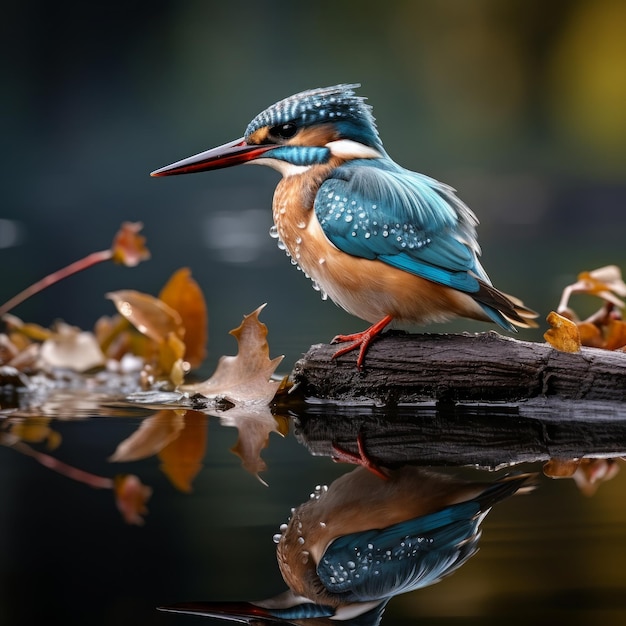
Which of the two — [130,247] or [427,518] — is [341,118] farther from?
[427,518]

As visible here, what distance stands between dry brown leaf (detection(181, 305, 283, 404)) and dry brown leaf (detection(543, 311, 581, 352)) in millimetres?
565

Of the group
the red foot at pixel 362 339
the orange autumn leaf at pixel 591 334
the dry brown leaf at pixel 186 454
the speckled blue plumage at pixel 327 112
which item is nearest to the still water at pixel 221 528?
the dry brown leaf at pixel 186 454

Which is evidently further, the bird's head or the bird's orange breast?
the bird's head

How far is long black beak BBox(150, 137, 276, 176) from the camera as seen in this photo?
7.09 feet

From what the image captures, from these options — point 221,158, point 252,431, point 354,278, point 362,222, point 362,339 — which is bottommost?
point 252,431

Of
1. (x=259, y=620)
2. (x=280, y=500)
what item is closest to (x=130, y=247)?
(x=280, y=500)

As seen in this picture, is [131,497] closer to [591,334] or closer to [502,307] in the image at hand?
[502,307]

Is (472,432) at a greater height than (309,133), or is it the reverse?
(309,133)

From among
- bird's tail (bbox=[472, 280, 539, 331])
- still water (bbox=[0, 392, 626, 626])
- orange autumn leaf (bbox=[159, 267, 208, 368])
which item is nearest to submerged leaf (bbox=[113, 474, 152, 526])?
still water (bbox=[0, 392, 626, 626])

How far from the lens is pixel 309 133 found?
6.94 ft

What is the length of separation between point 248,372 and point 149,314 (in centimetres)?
47

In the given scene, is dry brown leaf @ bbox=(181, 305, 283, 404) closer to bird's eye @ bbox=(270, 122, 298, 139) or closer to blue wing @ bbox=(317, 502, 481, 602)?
bird's eye @ bbox=(270, 122, 298, 139)

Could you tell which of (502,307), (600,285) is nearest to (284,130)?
(502,307)

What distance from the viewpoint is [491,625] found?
0.98 metres
